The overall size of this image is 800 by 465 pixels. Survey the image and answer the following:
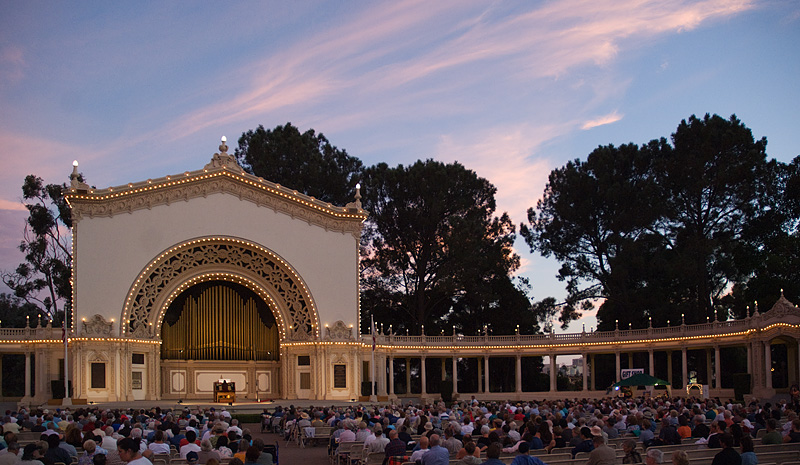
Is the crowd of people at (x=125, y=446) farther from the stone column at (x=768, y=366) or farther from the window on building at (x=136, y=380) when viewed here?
the stone column at (x=768, y=366)

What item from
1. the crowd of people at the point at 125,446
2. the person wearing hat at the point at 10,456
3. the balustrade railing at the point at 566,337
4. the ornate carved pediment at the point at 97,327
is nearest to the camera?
the crowd of people at the point at 125,446

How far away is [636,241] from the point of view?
5219 cm

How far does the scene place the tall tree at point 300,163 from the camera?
192 feet

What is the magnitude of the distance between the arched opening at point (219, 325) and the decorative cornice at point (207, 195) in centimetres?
518

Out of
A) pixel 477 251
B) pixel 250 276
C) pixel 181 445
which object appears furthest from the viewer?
pixel 477 251

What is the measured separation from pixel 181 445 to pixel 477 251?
41222 mm

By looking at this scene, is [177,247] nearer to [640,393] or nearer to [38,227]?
[38,227]

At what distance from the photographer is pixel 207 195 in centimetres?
4222

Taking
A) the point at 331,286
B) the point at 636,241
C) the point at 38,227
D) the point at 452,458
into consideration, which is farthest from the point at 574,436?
the point at 38,227

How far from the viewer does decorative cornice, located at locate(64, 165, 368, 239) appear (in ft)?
132

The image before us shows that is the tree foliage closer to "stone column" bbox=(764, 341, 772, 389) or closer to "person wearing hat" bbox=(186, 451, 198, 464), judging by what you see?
"stone column" bbox=(764, 341, 772, 389)

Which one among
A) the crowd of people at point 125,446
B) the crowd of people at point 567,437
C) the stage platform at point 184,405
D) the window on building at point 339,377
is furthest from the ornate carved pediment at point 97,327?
the crowd of people at point 567,437

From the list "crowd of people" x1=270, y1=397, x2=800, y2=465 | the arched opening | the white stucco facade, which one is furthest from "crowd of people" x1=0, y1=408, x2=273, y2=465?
the arched opening

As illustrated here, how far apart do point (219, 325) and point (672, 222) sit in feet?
95.2
